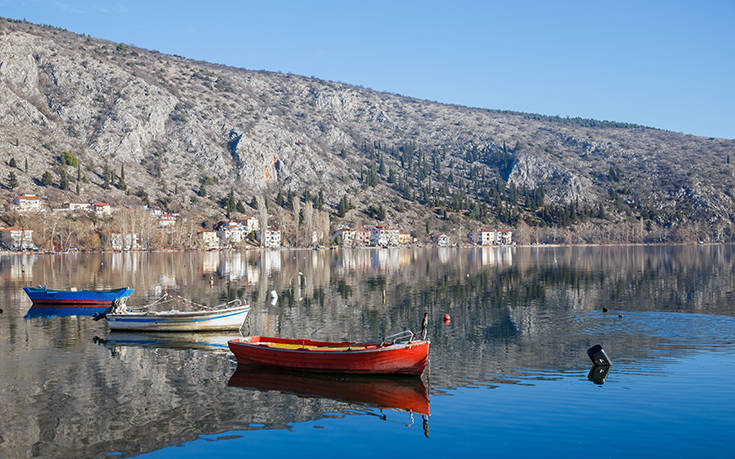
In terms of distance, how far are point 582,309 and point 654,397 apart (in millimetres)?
25291

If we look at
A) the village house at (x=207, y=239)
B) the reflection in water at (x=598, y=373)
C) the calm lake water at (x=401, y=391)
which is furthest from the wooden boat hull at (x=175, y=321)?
the village house at (x=207, y=239)

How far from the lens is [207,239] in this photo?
606 ft

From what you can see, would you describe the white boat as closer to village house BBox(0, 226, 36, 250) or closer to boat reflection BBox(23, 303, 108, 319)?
boat reflection BBox(23, 303, 108, 319)

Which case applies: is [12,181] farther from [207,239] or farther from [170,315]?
[170,315]

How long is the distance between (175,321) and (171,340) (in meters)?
1.57

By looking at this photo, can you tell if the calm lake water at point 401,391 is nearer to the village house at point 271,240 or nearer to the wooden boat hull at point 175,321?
the wooden boat hull at point 175,321

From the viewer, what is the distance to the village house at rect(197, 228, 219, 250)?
180 meters

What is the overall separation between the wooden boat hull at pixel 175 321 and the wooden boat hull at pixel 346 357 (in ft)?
35.1

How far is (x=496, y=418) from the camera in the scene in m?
19.9

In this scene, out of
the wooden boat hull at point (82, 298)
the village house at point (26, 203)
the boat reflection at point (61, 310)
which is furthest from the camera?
the village house at point (26, 203)

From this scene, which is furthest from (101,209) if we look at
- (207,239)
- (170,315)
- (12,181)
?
(170,315)

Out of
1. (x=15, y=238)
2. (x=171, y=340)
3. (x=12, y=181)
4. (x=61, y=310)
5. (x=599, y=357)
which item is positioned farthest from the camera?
(x=12, y=181)

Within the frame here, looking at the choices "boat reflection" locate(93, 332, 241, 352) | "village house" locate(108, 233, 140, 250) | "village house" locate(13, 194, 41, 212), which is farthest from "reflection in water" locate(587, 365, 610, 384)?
"village house" locate(13, 194, 41, 212)

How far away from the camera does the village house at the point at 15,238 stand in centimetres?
15238
